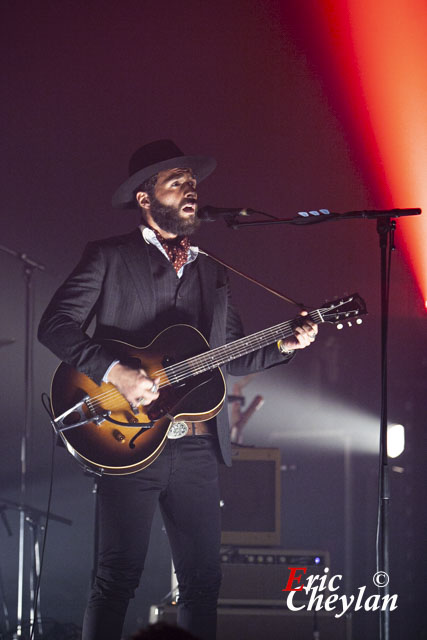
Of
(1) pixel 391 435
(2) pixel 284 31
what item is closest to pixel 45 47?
(2) pixel 284 31

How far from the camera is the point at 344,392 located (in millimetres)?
5875

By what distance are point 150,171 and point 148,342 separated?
2.62 feet

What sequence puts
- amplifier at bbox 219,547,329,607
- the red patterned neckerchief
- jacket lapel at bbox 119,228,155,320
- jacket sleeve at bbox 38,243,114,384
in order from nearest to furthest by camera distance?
jacket sleeve at bbox 38,243,114,384 < jacket lapel at bbox 119,228,155,320 < the red patterned neckerchief < amplifier at bbox 219,547,329,607

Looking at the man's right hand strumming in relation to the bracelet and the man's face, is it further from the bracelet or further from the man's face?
the man's face

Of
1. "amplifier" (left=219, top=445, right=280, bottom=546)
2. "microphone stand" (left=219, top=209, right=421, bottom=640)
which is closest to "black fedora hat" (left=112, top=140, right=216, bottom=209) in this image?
"microphone stand" (left=219, top=209, right=421, bottom=640)

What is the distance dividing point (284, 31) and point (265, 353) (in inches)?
110

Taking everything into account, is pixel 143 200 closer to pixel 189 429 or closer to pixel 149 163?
pixel 149 163

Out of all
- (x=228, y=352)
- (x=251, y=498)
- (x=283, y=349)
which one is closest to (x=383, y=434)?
(x=283, y=349)

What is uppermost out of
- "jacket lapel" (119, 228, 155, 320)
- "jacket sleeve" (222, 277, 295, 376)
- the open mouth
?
the open mouth

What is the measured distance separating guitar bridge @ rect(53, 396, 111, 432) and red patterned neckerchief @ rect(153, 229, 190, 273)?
2.32 ft

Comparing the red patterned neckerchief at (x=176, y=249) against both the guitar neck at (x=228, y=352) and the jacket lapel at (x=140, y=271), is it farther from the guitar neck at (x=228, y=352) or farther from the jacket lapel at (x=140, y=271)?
the guitar neck at (x=228, y=352)

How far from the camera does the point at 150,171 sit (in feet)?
10.9

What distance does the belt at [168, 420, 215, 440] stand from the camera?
2877 millimetres

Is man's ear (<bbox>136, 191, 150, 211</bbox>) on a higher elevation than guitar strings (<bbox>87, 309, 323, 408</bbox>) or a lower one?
higher
